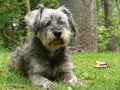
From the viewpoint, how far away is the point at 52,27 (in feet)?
22.2

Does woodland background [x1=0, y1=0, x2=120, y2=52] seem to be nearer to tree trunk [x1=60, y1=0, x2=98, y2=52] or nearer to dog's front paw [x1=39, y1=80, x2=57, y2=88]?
tree trunk [x1=60, y1=0, x2=98, y2=52]

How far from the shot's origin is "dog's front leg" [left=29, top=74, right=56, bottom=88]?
6.43m

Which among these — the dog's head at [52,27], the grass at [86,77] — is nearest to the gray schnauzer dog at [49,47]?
the dog's head at [52,27]

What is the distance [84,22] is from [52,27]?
6759 millimetres

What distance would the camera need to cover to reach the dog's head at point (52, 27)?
6.68 meters

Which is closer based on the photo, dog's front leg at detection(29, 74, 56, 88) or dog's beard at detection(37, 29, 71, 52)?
dog's front leg at detection(29, 74, 56, 88)

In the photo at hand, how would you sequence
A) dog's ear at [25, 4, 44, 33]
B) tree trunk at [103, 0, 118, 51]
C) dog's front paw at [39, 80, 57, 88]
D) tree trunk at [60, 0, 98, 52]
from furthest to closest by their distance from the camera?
tree trunk at [103, 0, 118, 51]
tree trunk at [60, 0, 98, 52]
dog's ear at [25, 4, 44, 33]
dog's front paw at [39, 80, 57, 88]

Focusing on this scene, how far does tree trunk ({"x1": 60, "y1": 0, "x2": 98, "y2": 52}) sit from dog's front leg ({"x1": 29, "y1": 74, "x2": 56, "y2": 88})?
645cm

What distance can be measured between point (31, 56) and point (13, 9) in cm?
803

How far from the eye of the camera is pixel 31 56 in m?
7.18

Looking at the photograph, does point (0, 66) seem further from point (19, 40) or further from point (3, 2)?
point (19, 40)

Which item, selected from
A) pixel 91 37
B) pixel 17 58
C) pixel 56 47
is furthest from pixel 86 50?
pixel 56 47

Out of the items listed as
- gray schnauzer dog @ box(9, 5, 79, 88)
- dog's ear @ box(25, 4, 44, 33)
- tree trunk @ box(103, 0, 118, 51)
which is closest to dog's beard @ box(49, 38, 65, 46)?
gray schnauzer dog @ box(9, 5, 79, 88)

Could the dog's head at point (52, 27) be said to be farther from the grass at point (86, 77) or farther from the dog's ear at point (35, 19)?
the grass at point (86, 77)
